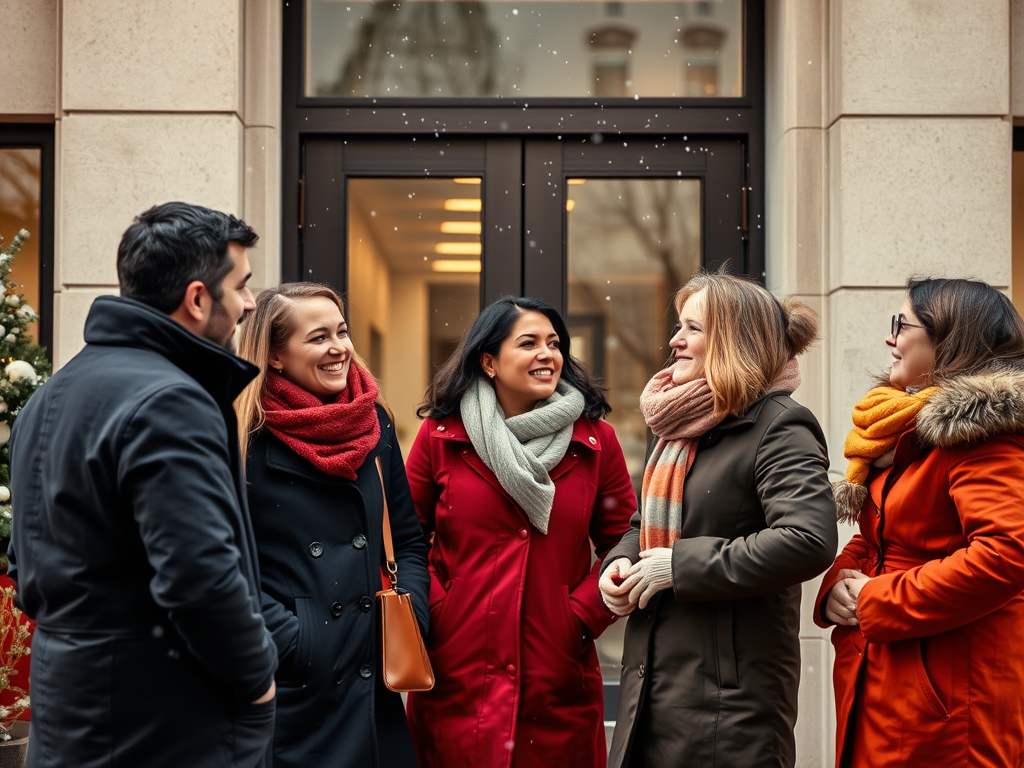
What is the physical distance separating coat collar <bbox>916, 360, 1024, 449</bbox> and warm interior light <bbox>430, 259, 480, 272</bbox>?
3042 millimetres

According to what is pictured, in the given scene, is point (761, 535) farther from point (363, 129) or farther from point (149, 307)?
point (363, 129)

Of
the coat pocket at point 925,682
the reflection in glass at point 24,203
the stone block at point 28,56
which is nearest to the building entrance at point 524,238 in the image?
the stone block at point 28,56

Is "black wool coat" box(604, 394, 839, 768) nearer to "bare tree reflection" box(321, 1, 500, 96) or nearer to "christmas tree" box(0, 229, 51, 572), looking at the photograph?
"christmas tree" box(0, 229, 51, 572)

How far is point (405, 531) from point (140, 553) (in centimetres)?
142

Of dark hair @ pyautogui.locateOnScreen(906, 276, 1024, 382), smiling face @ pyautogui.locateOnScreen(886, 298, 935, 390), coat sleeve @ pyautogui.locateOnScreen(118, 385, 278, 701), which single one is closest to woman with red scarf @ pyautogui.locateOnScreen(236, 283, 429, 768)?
coat sleeve @ pyautogui.locateOnScreen(118, 385, 278, 701)

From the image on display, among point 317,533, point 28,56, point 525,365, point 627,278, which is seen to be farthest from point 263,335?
point 28,56

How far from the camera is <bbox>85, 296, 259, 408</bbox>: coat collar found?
2215 mm

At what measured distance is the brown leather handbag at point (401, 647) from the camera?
314cm

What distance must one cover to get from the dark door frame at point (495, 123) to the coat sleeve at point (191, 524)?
3.38 meters

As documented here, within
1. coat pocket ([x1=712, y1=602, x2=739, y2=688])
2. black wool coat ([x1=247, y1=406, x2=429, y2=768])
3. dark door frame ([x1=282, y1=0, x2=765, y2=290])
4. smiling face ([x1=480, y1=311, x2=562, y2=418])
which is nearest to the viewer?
coat pocket ([x1=712, y1=602, x2=739, y2=688])

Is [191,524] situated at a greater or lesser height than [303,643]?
greater

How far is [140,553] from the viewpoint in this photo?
2.13 meters

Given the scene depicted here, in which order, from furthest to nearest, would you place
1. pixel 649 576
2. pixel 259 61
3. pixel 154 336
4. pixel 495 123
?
pixel 495 123 < pixel 259 61 < pixel 649 576 < pixel 154 336

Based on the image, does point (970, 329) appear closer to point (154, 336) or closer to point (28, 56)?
point (154, 336)
